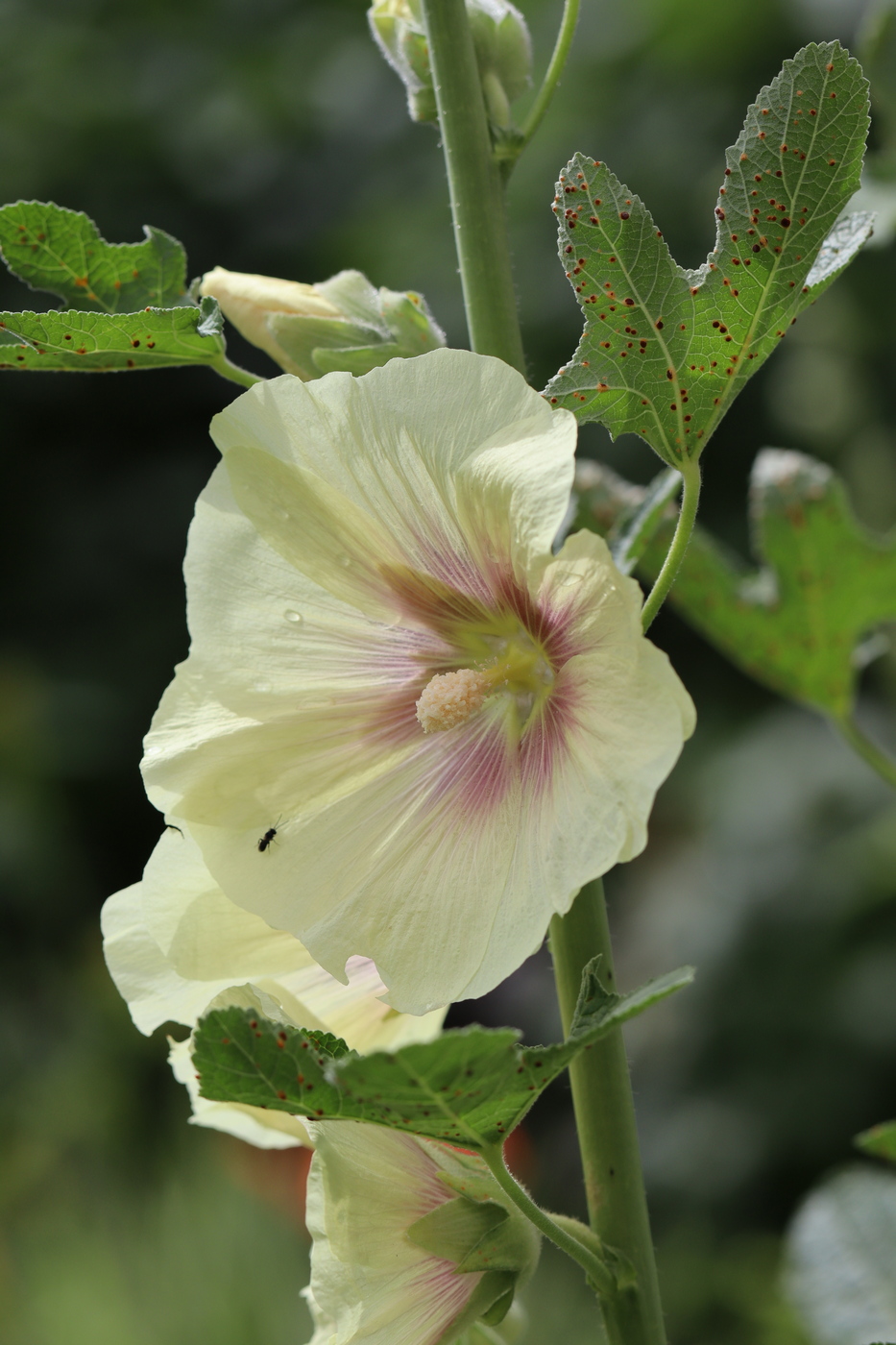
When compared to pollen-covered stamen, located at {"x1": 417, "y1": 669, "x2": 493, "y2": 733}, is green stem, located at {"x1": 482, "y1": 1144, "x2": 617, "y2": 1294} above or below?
below

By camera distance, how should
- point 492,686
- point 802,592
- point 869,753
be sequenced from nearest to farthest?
1. point 492,686
2. point 869,753
3. point 802,592

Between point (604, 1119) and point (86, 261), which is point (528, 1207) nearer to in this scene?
point (604, 1119)

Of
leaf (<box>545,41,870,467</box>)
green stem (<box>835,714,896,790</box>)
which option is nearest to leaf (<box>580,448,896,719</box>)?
green stem (<box>835,714,896,790</box>)

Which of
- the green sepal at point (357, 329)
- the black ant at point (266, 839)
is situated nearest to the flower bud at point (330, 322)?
the green sepal at point (357, 329)

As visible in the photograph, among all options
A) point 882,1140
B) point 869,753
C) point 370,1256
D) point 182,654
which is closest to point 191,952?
point 370,1256

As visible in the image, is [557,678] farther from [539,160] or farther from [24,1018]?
[24,1018]

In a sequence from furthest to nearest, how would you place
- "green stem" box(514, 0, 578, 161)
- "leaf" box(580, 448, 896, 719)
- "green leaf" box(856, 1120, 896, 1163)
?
"leaf" box(580, 448, 896, 719) → "green leaf" box(856, 1120, 896, 1163) → "green stem" box(514, 0, 578, 161)

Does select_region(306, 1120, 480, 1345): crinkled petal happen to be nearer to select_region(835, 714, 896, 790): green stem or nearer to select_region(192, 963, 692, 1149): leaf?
select_region(192, 963, 692, 1149): leaf
